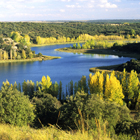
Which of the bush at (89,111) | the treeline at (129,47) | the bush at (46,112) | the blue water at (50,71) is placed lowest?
the blue water at (50,71)

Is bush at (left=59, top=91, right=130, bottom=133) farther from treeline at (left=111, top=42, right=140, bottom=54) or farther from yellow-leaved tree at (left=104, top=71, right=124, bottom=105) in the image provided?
treeline at (left=111, top=42, right=140, bottom=54)

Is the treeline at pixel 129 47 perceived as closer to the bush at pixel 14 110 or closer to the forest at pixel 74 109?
the forest at pixel 74 109

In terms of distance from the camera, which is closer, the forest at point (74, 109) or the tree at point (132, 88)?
the forest at point (74, 109)

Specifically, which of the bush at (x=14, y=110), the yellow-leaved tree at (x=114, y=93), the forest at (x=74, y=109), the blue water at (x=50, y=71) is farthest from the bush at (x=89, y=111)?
the blue water at (x=50, y=71)

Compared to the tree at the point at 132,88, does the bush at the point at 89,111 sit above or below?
above

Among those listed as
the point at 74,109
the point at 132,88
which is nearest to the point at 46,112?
the point at 74,109

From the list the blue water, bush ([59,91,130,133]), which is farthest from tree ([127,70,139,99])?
the blue water

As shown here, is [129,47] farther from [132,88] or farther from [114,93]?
[114,93]

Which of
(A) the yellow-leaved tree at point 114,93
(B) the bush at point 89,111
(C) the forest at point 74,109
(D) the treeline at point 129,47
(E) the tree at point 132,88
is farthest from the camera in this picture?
(D) the treeline at point 129,47

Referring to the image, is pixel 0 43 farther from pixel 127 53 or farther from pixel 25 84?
pixel 25 84

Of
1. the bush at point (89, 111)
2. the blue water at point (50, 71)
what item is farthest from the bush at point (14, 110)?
the blue water at point (50, 71)

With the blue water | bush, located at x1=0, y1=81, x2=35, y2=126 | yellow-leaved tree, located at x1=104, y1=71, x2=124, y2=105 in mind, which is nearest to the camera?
bush, located at x1=0, y1=81, x2=35, y2=126

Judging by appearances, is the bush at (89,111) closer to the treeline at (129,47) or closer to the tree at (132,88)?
the tree at (132,88)

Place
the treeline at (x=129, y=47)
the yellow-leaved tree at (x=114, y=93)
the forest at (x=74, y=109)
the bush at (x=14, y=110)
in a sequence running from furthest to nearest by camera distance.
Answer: the treeline at (x=129, y=47) → the yellow-leaved tree at (x=114, y=93) → the bush at (x=14, y=110) → the forest at (x=74, y=109)
